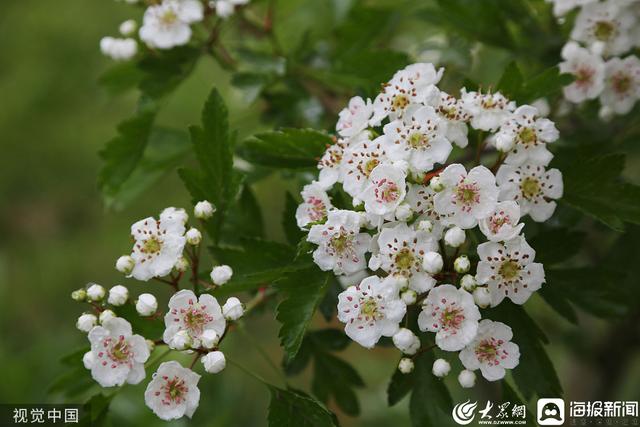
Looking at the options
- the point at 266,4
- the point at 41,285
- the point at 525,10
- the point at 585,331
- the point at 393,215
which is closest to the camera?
the point at 393,215

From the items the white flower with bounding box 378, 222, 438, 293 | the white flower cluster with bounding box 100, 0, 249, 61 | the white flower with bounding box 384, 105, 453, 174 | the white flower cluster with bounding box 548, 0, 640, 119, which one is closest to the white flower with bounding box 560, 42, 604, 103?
the white flower cluster with bounding box 548, 0, 640, 119

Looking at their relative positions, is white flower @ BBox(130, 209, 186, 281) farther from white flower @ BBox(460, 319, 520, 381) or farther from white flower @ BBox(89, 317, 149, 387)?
white flower @ BBox(460, 319, 520, 381)

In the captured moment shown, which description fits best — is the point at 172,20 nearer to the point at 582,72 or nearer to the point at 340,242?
the point at 340,242

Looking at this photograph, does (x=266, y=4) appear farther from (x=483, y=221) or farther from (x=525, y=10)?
(x=483, y=221)

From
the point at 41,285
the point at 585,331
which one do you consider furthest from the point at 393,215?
the point at 41,285

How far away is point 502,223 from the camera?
37.7 inches

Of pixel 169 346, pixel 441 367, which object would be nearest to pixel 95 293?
pixel 169 346

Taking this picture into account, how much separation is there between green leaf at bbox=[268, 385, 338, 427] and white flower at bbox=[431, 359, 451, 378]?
0.16m

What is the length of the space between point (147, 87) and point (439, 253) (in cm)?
69

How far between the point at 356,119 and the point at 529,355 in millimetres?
424

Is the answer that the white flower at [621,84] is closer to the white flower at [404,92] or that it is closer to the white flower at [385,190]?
the white flower at [404,92]

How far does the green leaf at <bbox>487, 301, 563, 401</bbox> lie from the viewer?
1048mm

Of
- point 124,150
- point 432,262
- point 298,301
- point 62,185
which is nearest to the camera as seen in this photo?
point 432,262

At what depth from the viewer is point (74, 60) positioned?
374 cm
